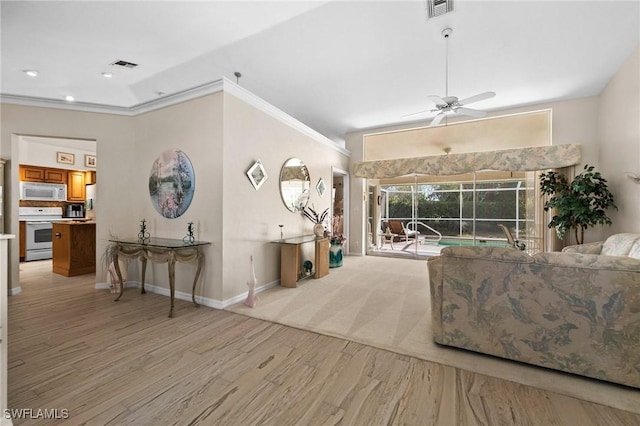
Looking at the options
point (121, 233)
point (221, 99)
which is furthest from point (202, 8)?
point (121, 233)

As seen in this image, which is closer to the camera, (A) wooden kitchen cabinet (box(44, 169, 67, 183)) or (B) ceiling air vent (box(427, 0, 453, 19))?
(B) ceiling air vent (box(427, 0, 453, 19))

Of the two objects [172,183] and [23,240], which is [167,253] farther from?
[23,240]

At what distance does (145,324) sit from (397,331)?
8.13 ft

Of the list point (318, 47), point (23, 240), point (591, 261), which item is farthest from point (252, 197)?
point (23, 240)

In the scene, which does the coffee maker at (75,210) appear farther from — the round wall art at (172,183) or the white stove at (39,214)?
the round wall art at (172,183)

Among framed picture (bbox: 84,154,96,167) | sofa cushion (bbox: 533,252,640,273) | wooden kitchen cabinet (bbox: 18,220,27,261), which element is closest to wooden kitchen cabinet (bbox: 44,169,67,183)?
framed picture (bbox: 84,154,96,167)

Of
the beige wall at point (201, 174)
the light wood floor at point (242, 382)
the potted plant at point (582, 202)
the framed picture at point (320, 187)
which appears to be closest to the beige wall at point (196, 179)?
the beige wall at point (201, 174)

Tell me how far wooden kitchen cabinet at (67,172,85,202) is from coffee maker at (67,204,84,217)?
17cm

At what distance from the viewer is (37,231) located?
18.3 feet

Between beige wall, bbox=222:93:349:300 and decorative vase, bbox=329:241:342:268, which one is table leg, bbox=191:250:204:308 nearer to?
beige wall, bbox=222:93:349:300

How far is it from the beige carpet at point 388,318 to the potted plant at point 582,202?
241cm

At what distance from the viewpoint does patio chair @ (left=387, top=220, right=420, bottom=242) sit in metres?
7.36

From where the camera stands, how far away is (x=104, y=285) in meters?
3.81

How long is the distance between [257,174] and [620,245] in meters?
4.24
